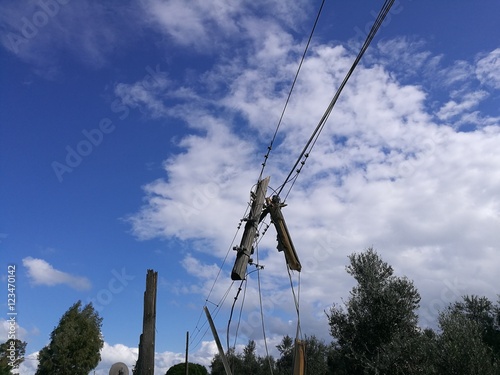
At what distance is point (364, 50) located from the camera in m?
7.11

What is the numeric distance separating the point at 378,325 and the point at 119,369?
55.2ft

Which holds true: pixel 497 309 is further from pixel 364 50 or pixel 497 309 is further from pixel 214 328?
pixel 364 50

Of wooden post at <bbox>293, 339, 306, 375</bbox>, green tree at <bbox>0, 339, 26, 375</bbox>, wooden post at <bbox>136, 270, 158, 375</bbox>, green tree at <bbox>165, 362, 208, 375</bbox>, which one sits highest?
green tree at <bbox>0, 339, 26, 375</bbox>

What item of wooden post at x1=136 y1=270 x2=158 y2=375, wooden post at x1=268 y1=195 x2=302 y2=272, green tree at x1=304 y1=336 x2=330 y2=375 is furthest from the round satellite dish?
green tree at x1=304 y1=336 x2=330 y2=375

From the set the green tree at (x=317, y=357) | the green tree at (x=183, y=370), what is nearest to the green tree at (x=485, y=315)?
the green tree at (x=317, y=357)

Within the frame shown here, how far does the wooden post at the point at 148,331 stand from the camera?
11055 millimetres

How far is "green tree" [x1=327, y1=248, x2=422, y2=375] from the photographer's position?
2316 centimetres

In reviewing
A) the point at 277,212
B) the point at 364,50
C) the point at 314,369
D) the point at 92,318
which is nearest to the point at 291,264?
the point at 277,212

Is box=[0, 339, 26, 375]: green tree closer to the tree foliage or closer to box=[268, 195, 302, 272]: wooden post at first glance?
the tree foliage

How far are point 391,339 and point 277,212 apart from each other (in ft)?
52.3

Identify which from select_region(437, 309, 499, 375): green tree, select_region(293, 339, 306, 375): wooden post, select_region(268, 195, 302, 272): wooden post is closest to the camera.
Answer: select_region(293, 339, 306, 375): wooden post

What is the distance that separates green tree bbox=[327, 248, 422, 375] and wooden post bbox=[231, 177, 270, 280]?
15.4 meters

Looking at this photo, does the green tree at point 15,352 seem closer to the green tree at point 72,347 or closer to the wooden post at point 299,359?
the green tree at point 72,347

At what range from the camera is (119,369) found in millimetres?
11305
